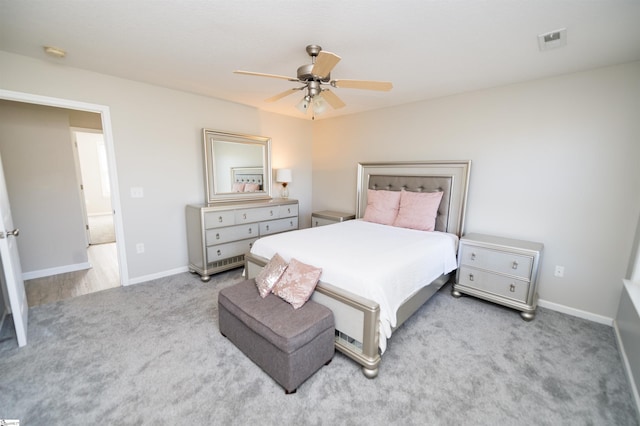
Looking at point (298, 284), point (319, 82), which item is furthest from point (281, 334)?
point (319, 82)

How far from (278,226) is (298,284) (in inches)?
88.0

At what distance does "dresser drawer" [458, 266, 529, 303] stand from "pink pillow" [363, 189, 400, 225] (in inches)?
42.3

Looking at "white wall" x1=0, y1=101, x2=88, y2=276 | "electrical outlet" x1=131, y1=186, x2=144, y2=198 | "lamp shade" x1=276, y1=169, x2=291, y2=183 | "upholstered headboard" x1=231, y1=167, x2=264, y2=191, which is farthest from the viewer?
"lamp shade" x1=276, y1=169, x2=291, y2=183

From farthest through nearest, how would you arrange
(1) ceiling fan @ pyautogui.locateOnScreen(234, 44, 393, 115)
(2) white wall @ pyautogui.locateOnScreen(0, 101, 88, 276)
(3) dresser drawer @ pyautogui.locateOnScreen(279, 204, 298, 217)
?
(3) dresser drawer @ pyautogui.locateOnScreen(279, 204, 298, 217), (2) white wall @ pyautogui.locateOnScreen(0, 101, 88, 276), (1) ceiling fan @ pyautogui.locateOnScreen(234, 44, 393, 115)

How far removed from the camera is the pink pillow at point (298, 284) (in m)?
1.96

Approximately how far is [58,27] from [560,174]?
14.8 feet

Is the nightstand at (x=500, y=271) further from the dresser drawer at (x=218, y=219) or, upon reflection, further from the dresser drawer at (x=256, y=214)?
the dresser drawer at (x=218, y=219)

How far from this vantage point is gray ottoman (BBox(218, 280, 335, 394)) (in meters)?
1.64

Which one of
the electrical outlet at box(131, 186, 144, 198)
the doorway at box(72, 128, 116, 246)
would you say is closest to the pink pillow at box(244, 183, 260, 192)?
the electrical outlet at box(131, 186, 144, 198)

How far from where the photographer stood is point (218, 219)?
3.39 meters

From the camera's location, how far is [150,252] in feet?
11.0

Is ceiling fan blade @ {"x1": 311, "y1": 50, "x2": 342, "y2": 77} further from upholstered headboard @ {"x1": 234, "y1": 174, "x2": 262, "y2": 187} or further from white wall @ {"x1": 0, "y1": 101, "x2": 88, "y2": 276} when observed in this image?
white wall @ {"x1": 0, "y1": 101, "x2": 88, "y2": 276}

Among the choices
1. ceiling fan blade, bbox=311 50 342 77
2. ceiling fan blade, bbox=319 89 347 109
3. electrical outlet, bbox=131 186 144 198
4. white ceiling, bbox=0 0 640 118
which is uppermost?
white ceiling, bbox=0 0 640 118

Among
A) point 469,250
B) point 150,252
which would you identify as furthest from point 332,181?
point 150,252
